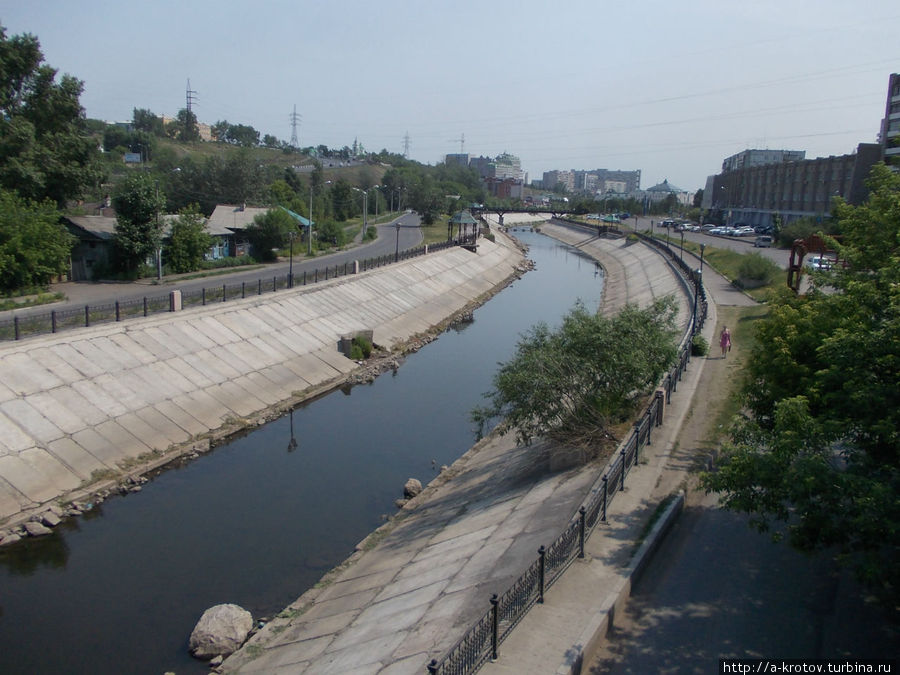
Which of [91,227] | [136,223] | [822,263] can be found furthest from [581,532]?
[91,227]

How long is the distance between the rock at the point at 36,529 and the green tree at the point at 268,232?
131ft

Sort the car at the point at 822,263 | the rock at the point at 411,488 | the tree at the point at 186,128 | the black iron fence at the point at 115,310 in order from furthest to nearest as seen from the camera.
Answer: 1. the tree at the point at 186,128
2. the black iron fence at the point at 115,310
3. the rock at the point at 411,488
4. the car at the point at 822,263

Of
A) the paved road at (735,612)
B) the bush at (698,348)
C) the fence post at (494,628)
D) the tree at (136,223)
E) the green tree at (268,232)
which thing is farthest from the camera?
the green tree at (268,232)

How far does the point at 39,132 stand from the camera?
40531 mm

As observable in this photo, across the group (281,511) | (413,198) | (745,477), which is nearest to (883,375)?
(745,477)

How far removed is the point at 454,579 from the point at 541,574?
3030 millimetres

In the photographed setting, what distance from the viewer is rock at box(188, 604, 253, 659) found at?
12828 mm

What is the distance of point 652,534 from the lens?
12398 millimetres

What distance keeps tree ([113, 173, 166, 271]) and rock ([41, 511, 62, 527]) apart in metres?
26.8

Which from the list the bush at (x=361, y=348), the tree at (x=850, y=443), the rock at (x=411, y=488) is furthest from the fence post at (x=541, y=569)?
the bush at (x=361, y=348)

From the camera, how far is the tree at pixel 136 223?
41.2 metres

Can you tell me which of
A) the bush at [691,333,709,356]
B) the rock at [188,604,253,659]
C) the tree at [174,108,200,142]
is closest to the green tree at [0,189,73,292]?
the rock at [188,604,253,659]

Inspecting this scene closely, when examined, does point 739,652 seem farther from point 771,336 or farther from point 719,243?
point 719,243

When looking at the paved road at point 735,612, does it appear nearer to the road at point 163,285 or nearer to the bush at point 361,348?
the bush at point 361,348
